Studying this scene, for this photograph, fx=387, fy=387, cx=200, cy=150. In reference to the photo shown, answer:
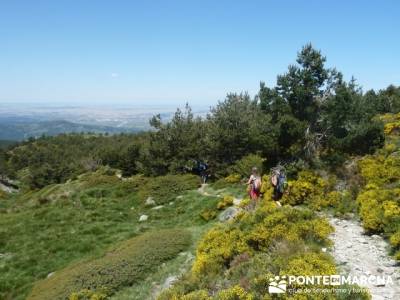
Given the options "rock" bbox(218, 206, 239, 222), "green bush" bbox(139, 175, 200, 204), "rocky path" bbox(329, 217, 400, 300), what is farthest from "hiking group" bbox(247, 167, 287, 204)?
"green bush" bbox(139, 175, 200, 204)

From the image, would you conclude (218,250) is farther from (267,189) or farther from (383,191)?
(267,189)

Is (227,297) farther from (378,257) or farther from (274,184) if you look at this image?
(274,184)

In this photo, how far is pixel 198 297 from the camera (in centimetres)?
1111

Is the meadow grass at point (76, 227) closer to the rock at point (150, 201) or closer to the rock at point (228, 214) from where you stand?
the rock at point (150, 201)

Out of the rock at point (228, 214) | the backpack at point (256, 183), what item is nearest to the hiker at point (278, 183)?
the backpack at point (256, 183)

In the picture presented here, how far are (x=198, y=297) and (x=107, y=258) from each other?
8.10m

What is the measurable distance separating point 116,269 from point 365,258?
9903mm

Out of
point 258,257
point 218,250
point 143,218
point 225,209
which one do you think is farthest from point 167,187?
point 258,257

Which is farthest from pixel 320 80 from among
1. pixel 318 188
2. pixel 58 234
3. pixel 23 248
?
pixel 23 248

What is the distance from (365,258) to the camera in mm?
12570

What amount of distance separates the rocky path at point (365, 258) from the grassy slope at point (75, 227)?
7719 millimetres

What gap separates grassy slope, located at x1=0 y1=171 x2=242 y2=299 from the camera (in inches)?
805

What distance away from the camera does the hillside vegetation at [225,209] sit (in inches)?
528

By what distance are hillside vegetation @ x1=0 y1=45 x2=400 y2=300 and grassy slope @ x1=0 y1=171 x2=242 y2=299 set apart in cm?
11
